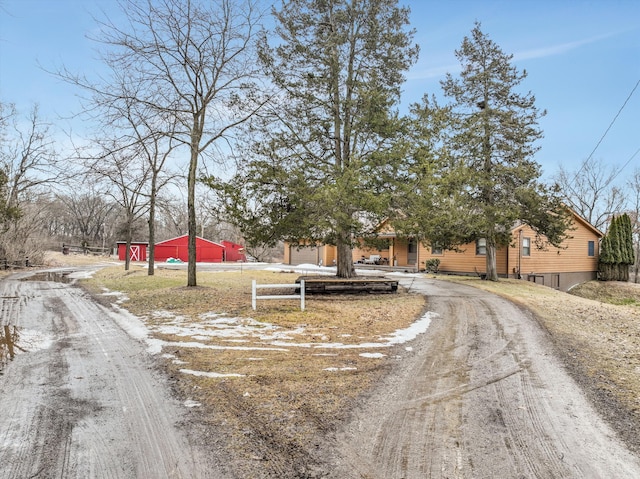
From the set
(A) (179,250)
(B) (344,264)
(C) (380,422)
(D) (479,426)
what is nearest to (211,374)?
(C) (380,422)

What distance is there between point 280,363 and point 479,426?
2.60 metres

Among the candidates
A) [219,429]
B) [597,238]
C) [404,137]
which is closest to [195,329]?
[219,429]

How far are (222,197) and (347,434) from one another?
9340mm

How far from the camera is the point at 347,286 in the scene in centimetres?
1298

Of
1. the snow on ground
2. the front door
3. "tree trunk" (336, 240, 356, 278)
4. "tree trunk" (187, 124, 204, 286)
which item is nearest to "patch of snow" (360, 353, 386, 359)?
the snow on ground

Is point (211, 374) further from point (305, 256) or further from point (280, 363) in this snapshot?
point (305, 256)

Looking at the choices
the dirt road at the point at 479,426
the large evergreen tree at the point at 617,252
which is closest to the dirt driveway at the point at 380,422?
the dirt road at the point at 479,426

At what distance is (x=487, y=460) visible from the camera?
2914mm

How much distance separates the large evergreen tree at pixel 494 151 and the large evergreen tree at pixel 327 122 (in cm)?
567

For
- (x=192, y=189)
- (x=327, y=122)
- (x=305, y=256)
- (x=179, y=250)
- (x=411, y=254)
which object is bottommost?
(x=305, y=256)

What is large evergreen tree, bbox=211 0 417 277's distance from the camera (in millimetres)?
11875

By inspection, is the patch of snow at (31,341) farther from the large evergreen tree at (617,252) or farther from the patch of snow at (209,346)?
the large evergreen tree at (617,252)

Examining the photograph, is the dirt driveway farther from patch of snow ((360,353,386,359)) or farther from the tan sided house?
the tan sided house

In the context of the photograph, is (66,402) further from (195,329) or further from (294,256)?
(294,256)
